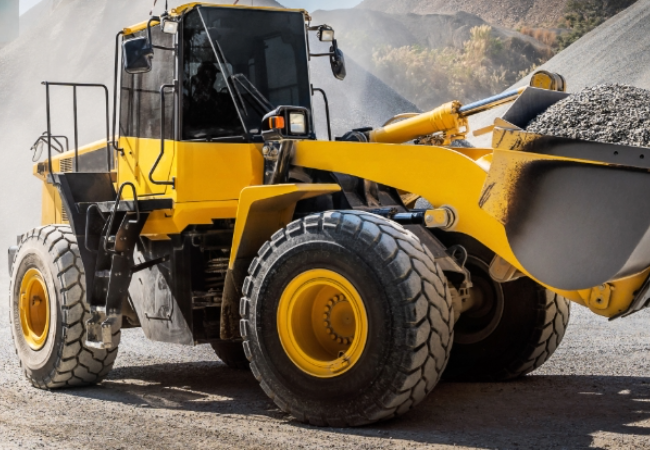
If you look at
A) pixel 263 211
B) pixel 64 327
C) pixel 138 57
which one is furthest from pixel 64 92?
pixel 263 211

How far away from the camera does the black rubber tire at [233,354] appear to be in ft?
27.6

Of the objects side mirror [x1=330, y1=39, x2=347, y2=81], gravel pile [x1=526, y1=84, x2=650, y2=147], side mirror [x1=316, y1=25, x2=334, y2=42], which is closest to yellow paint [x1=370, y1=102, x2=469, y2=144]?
side mirror [x1=330, y1=39, x2=347, y2=81]

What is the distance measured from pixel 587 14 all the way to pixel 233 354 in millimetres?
41790

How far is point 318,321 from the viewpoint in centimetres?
598

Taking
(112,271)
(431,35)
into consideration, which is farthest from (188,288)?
(431,35)

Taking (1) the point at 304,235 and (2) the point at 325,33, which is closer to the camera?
(1) the point at 304,235

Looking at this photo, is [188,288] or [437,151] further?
[188,288]

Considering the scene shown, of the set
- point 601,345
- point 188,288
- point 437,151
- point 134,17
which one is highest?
point 134,17

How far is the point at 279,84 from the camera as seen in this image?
7.27 metres

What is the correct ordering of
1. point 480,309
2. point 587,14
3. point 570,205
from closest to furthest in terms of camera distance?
point 570,205
point 480,309
point 587,14

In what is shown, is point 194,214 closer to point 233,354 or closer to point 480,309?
point 233,354

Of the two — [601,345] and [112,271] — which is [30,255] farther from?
[601,345]

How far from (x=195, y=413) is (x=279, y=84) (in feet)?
8.67

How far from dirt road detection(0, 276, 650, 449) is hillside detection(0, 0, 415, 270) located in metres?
14.3
